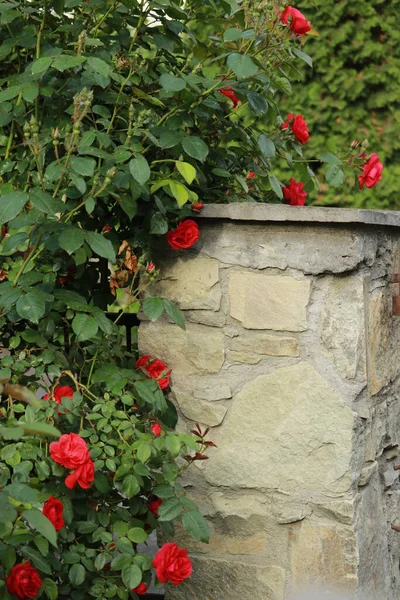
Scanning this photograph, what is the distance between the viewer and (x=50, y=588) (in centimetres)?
170

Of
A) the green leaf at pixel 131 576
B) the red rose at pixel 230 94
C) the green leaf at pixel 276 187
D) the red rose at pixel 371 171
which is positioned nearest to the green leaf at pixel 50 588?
the green leaf at pixel 131 576

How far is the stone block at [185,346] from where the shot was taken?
6.64ft

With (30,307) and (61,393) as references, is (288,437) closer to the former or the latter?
(61,393)

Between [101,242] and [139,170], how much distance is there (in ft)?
0.53

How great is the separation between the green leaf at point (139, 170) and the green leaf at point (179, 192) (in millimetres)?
111

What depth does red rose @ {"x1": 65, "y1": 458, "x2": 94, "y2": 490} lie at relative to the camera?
1.71m

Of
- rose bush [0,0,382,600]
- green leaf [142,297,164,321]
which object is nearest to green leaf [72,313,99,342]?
rose bush [0,0,382,600]

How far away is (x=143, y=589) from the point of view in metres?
1.88

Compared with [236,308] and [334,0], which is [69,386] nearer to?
[236,308]

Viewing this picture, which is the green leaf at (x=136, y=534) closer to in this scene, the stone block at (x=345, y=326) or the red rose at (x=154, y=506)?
the red rose at (x=154, y=506)

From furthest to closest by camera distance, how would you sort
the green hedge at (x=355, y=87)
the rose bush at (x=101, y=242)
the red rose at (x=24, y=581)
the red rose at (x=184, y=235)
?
the green hedge at (x=355, y=87) < the red rose at (x=184, y=235) < the rose bush at (x=101, y=242) < the red rose at (x=24, y=581)

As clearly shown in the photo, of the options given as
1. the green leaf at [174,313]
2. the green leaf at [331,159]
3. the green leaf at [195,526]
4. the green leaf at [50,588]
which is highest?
the green leaf at [331,159]

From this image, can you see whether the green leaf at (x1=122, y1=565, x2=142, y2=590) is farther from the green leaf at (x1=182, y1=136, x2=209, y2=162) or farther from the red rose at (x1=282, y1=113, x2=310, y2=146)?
the red rose at (x1=282, y1=113, x2=310, y2=146)

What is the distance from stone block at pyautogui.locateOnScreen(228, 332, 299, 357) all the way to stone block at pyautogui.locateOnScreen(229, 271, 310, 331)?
0.9 inches
